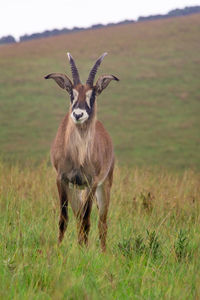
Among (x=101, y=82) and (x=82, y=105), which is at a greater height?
(x=101, y=82)

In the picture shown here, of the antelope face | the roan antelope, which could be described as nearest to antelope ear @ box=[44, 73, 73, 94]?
the roan antelope

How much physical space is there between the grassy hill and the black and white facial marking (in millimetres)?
8910

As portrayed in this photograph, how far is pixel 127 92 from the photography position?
122ft

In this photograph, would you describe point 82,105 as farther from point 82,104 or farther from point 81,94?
point 81,94

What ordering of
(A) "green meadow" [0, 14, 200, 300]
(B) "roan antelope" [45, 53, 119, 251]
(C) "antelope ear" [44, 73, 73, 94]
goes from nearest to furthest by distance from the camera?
(A) "green meadow" [0, 14, 200, 300]
(B) "roan antelope" [45, 53, 119, 251]
(C) "antelope ear" [44, 73, 73, 94]

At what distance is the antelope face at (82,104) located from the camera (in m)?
6.14

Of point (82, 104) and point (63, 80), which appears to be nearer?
point (82, 104)

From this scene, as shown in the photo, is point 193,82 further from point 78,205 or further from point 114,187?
point 78,205

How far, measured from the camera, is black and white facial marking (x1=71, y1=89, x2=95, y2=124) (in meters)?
6.12

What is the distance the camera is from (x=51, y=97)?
3738cm

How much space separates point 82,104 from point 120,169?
17.4ft

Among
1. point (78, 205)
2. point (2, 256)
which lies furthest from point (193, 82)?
point (2, 256)

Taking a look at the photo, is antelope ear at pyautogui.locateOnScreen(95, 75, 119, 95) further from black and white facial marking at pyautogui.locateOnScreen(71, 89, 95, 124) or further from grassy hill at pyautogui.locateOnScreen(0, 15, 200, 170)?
grassy hill at pyautogui.locateOnScreen(0, 15, 200, 170)

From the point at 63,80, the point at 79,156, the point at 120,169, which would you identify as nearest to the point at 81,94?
the point at 63,80
